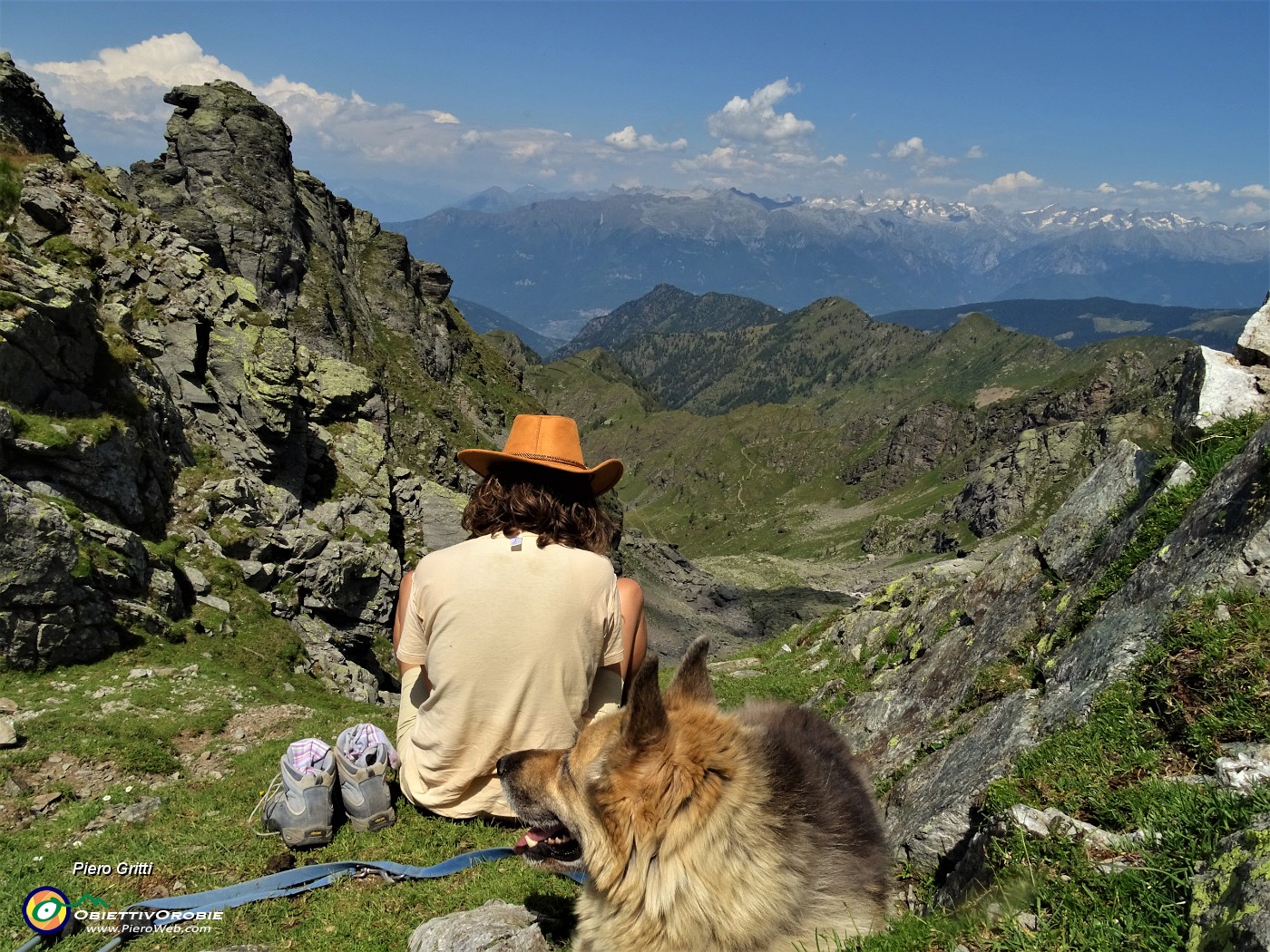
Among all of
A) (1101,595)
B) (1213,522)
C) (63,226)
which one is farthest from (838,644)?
(63,226)

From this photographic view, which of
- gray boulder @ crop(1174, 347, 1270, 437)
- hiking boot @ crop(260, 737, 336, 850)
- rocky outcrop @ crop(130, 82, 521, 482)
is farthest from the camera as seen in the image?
rocky outcrop @ crop(130, 82, 521, 482)

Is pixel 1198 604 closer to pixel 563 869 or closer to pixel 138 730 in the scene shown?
pixel 563 869

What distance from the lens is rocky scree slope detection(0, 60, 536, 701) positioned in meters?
17.3

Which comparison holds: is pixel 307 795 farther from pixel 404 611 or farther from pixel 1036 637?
pixel 1036 637

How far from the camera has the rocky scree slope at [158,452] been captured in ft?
56.7

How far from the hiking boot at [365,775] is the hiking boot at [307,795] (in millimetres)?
155

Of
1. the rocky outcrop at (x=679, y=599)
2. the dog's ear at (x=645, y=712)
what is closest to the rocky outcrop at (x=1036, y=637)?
the dog's ear at (x=645, y=712)

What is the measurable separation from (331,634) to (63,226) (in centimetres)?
2239

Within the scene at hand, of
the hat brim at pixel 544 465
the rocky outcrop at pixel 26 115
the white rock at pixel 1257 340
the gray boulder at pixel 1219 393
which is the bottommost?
the hat brim at pixel 544 465

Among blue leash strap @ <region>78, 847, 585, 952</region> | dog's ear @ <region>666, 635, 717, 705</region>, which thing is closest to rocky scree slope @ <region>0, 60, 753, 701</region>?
blue leash strap @ <region>78, 847, 585, 952</region>

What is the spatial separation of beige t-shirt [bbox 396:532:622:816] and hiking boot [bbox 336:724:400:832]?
1.41 metres

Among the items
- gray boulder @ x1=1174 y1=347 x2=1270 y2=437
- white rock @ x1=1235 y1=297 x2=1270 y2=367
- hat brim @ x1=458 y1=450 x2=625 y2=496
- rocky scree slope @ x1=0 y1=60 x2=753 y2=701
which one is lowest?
rocky scree slope @ x1=0 y1=60 x2=753 y2=701

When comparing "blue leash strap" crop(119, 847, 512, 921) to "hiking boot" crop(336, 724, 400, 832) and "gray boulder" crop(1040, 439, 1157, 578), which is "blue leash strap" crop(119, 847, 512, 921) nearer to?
"hiking boot" crop(336, 724, 400, 832)

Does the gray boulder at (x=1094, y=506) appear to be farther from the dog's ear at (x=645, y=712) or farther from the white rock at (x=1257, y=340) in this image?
the dog's ear at (x=645, y=712)
